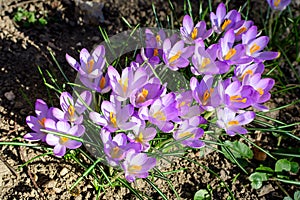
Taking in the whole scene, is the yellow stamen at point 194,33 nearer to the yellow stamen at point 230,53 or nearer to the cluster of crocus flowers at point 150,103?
the cluster of crocus flowers at point 150,103

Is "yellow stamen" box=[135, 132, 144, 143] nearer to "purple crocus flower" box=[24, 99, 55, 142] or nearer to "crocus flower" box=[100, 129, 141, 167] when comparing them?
"crocus flower" box=[100, 129, 141, 167]

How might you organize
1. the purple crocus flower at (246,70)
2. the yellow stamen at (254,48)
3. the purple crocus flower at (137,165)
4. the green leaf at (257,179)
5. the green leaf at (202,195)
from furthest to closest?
1. the green leaf at (257,179)
2. the green leaf at (202,195)
3. the yellow stamen at (254,48)
4. the purple crocus flower at (246,70)
5. the purple crocus flower at (137,165)

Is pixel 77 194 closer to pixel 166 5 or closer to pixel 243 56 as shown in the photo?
pixel 243 56

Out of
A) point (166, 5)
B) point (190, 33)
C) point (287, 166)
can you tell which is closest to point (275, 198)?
point (287, 166)

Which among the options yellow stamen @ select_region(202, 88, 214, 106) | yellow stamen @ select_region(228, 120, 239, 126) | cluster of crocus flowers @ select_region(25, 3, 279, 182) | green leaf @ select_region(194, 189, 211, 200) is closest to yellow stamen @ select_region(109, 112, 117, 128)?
cluster of crocus flowers @ select_region(25, 3, 279, 182)

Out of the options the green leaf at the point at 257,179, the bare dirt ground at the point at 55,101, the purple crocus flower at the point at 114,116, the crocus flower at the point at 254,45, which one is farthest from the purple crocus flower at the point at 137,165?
the green leaf at the point at 257,179

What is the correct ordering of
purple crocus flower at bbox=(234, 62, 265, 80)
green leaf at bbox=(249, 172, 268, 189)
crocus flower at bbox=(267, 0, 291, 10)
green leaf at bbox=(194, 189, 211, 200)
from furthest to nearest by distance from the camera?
crocus flower at bbox=(267, 0, 291, 10) < green leaf at bbox=(249, 172, 268, 189) < green leaf at bbox=(194, 189, 211, 200) < purple crocus flower at bbox=(234, 62, 265, 80)
